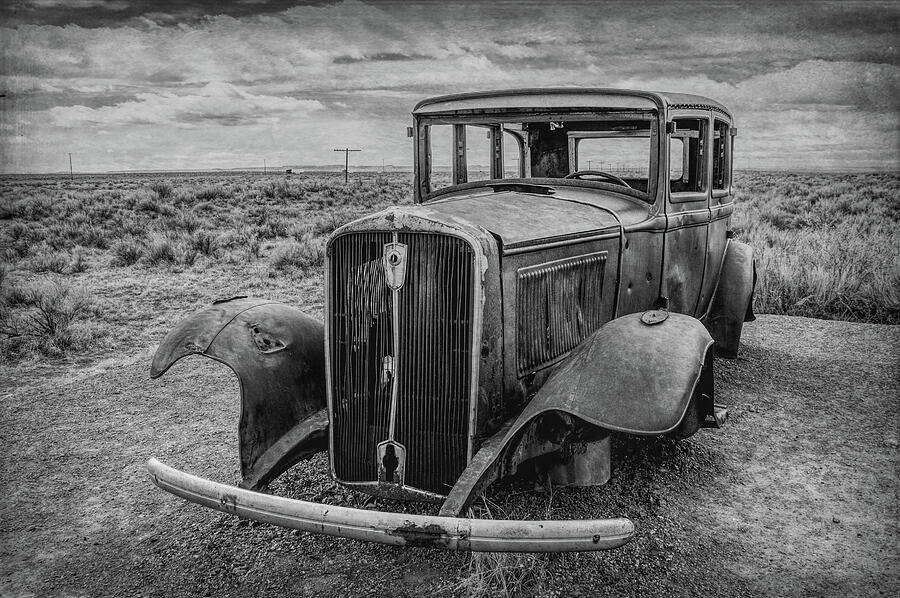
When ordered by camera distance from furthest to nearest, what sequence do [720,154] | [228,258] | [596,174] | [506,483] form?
[228,258] → [720,154] → [596,174] → [506,483]

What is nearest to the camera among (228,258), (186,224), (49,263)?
(49,263)

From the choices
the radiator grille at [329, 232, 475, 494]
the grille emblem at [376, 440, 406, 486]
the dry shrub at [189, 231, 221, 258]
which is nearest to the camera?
the radiator grille at [329, 232, 475, 494]

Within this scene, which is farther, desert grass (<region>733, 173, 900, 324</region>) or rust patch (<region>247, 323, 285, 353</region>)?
desert grass (<region>733, 173, 900, 324</region>)

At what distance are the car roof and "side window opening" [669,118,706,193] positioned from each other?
2.16 feet

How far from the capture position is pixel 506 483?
12.1 feet

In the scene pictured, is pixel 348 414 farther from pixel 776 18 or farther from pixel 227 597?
pixel 776 18

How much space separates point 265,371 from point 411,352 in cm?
93

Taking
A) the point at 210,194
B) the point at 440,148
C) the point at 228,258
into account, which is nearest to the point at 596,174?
the point at 440,148

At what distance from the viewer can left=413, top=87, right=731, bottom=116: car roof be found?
13.1 ft

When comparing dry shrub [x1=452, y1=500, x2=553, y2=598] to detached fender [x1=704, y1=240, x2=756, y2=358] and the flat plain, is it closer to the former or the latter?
the flat plain

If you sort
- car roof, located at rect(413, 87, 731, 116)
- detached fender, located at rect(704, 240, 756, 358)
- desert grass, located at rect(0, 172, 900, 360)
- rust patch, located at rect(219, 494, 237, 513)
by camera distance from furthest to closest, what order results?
desert grass, located at rect(0, 172, 900, 360), detached fender, located at rect(704, 240, 756, 358), car roof, located at rect(413, 87, 731, 116), rust patch, located at rect(219, 494, 237, 513)

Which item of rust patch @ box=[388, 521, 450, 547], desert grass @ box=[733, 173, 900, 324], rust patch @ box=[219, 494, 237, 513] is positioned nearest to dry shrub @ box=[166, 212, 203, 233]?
desert grass @ box=[733, 173, 900, 324]

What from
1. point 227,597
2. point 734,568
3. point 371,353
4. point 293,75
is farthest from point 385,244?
point 293,75

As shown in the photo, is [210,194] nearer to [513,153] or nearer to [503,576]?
[513,153]
